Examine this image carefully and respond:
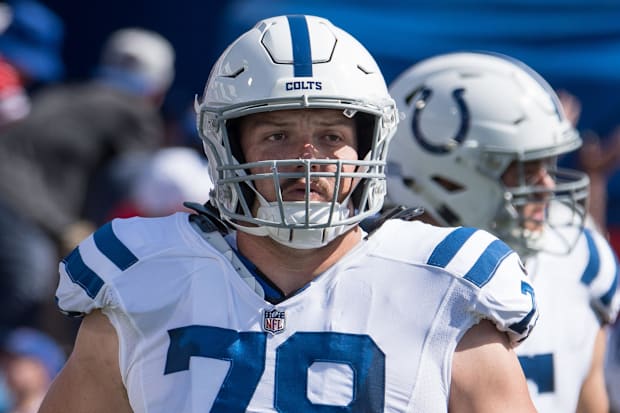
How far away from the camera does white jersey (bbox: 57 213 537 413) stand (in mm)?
2953

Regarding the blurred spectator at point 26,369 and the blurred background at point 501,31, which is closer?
the blurred spectator at point 26,369

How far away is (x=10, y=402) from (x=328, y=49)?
9.15 feet

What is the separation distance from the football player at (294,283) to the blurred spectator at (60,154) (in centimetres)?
324

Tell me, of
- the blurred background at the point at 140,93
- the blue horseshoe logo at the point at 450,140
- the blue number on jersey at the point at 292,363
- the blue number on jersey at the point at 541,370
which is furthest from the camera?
the blurred background at the point at 140,93

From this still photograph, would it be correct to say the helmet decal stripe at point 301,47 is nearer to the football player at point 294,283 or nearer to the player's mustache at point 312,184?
the football player at point 294,283

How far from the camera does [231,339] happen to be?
9.93 feet

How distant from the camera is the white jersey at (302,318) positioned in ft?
9.69

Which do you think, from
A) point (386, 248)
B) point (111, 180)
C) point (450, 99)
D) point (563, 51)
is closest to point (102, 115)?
point (111, 180)

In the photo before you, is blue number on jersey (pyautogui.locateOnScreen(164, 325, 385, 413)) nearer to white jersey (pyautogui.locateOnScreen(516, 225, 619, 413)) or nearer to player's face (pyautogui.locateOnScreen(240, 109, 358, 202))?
player's face (pyautogui.locateOnScreen(240, 109, 358, 202))

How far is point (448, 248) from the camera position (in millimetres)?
3086

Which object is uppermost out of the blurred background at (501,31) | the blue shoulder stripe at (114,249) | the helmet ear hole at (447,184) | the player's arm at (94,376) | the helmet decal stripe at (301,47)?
the helmet decal stripe at (301,47)

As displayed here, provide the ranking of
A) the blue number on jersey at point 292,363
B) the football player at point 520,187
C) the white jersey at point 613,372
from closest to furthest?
the blue number on jersey at point 292,363 → the football player at point 520,187 → the white jersey at point 613,372

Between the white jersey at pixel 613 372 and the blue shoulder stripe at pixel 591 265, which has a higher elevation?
the blue shoulder stripe at pixel 591 265

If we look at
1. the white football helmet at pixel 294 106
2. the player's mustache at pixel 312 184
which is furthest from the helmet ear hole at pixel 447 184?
the player's mustache at pixel 312 184
